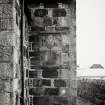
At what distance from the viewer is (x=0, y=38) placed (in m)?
4.06

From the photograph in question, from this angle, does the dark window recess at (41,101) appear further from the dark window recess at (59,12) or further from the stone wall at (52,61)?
the dark window recess at (59,12)

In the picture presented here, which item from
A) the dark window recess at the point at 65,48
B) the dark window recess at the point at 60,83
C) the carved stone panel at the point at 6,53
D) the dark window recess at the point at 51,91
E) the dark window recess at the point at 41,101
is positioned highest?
the dark window recess at the point at 65,48

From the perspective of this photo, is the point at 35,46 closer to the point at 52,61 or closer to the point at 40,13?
the point at 52,61

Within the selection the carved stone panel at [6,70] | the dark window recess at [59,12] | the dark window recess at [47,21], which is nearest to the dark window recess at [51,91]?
the dark window recess at [47,21]

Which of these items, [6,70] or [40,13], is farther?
[40,13]

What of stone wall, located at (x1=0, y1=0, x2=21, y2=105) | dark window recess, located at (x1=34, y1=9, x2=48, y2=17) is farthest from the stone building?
stone wall, located at (x1=0, y1=0, x2=21, y2=105)

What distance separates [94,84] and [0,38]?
12605mm

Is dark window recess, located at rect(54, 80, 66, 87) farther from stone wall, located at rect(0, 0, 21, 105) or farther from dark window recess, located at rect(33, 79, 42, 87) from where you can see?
stone wall, located at rect(0, 0, 21, 105)

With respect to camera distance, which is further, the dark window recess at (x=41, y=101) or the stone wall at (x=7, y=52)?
the dark window recess at (x=41, y=101)

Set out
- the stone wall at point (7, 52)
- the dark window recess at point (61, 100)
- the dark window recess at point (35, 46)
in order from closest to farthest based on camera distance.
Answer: the stone wall at point (7, 52) → the dark window recess at point (61, 100) → the dark window recess at point (35, 46)

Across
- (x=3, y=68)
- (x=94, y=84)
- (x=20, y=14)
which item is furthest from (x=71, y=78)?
(x=94, y=84)

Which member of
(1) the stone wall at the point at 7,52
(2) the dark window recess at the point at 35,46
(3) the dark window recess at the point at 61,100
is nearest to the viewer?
(1) the stone wall at the point at 7,52

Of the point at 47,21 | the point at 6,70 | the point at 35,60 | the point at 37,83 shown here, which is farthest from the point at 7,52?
the point at 47,21

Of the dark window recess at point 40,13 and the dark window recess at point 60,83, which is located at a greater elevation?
A: the dark window recess at point 40,13
